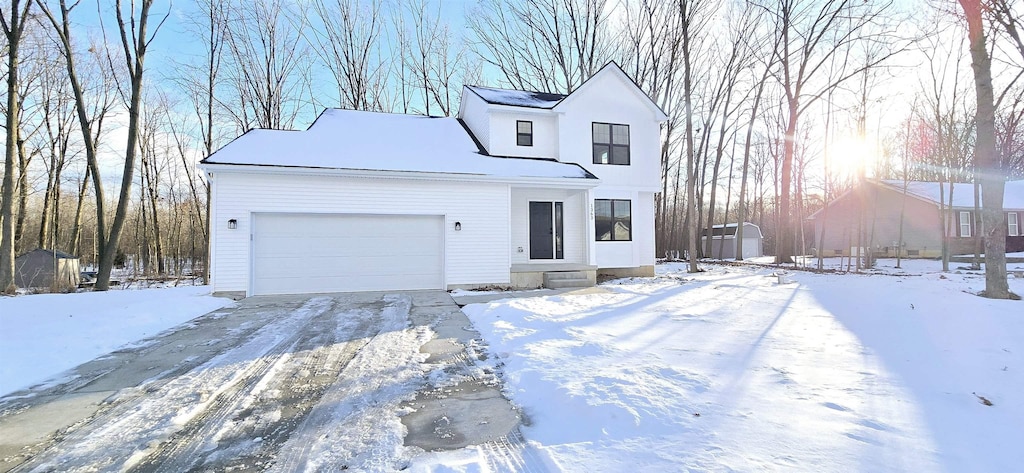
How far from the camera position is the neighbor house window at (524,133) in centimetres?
1245

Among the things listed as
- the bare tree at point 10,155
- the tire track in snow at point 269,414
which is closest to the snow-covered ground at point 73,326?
the tire track in snow at point 269,414

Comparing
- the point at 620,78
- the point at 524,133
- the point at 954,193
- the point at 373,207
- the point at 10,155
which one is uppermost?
the point at 620,78

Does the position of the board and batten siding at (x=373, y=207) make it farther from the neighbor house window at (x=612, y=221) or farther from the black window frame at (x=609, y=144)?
the black window frame at (x=609, y=144)

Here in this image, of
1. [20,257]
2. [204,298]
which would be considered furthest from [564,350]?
[20,257]

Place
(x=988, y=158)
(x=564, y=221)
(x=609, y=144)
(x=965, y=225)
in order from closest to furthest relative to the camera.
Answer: (x=988, y=158) → (x=564, y=221) → (x=609, y=144) → (x=965, y=225)

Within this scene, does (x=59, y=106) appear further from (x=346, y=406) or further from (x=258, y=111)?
(x=346, y=406)

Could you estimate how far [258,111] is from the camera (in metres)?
19.5

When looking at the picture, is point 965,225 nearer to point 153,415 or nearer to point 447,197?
point 447,197

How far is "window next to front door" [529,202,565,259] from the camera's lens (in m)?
11.8

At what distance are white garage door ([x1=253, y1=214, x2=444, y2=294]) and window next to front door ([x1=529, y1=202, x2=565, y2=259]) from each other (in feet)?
9.42

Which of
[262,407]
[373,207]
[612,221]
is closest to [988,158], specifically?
[612,221]

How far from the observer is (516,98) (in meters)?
13.3

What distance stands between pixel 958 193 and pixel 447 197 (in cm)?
3082

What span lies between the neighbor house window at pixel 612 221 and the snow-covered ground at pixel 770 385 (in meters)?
5.84
